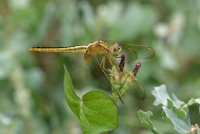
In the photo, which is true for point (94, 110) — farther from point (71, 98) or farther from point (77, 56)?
point (77, 56)

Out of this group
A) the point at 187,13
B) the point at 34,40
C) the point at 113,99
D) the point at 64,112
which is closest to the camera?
the point at 113,99

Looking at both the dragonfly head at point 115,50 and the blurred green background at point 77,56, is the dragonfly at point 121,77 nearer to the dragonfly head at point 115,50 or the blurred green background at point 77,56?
the dragonfly head at point 115,50

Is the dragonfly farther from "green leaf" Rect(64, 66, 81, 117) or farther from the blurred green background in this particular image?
the blurred green background

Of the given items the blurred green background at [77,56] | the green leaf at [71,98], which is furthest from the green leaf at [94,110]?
the blurred green background at [77,56]

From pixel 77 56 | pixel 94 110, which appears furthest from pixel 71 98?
pixel 77 56

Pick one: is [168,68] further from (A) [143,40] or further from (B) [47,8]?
(B) [47,8]

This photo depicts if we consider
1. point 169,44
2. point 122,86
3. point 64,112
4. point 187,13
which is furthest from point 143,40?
point 122,86

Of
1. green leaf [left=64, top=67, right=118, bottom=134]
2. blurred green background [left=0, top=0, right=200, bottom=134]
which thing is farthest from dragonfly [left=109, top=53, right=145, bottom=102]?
blurred green background [left=0, top=0, right=200, bottom=134]
